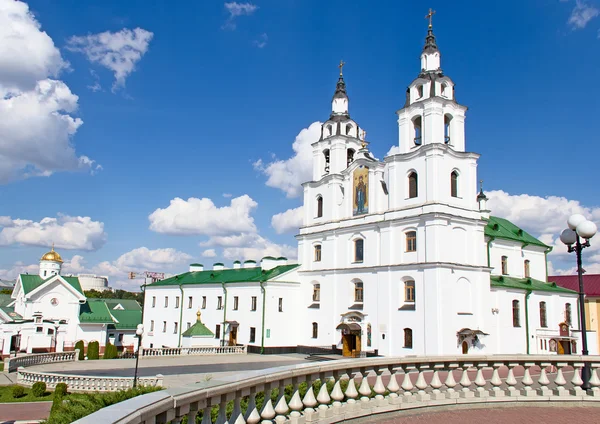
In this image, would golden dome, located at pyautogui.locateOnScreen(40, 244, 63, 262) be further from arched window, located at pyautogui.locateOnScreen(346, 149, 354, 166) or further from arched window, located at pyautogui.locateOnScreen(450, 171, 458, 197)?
arched window, located at pyautogui.locateOnScreen(450, 171, 458, 197)

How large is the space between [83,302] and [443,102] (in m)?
37.3

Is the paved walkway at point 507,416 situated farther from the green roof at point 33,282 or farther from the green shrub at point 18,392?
the green roof at point 33,282

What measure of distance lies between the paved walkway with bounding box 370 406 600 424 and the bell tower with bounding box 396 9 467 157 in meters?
25.2

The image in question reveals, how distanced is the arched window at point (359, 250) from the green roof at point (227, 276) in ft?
21.9

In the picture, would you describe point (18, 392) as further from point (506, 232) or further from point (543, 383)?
point (506, 232)

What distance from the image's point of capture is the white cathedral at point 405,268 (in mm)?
32000

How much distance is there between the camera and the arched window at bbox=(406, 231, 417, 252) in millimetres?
33219

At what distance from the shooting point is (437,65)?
35.5 m

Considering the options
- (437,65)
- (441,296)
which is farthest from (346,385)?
(437,65)

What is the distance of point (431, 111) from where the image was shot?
110 ft

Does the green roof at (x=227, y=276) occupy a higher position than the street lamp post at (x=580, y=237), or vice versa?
the green roof at (x=227, y=276)

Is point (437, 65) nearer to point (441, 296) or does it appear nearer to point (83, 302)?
point (441, 296)

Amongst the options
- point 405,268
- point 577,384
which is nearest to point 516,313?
point 405,268

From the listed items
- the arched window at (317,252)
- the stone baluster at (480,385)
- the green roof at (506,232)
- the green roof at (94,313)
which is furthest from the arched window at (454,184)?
the green roof at (94,313)
